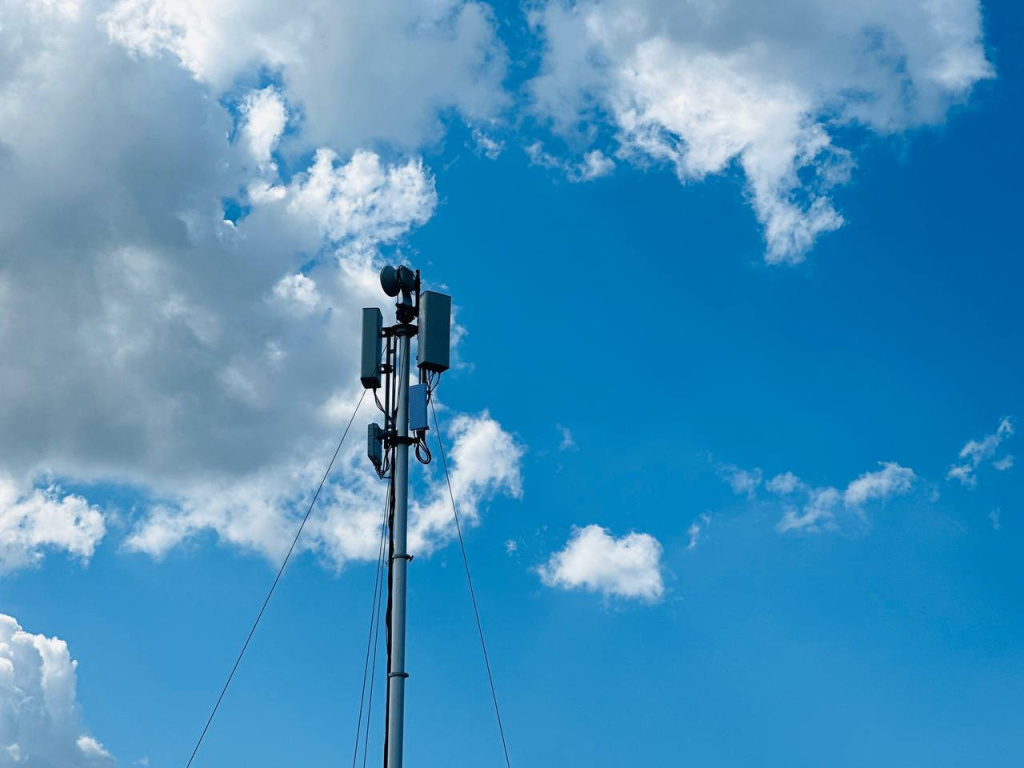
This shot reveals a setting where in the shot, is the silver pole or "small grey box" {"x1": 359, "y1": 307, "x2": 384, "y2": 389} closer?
the silver pole

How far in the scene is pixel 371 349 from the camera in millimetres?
31203

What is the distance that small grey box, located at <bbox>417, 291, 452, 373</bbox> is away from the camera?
1206 inches

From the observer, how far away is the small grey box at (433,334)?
30.6 meters

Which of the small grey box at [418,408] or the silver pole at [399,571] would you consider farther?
the small grey box at [418,408]

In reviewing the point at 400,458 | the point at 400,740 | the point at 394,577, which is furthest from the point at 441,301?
the point at 400,740

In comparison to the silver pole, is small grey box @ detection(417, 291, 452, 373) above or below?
above

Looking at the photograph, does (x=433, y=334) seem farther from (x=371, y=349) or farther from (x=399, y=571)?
(x=399, y=571)

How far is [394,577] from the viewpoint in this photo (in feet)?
94.9

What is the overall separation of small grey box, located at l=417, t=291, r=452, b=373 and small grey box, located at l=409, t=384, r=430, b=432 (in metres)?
0.56

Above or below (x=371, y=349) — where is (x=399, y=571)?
below

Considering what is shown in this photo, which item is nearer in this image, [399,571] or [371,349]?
[399,571]

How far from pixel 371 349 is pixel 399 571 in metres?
5.65

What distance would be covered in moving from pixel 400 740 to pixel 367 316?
10.2 m

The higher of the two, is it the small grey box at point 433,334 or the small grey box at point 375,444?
the small grey box at point 433,334
